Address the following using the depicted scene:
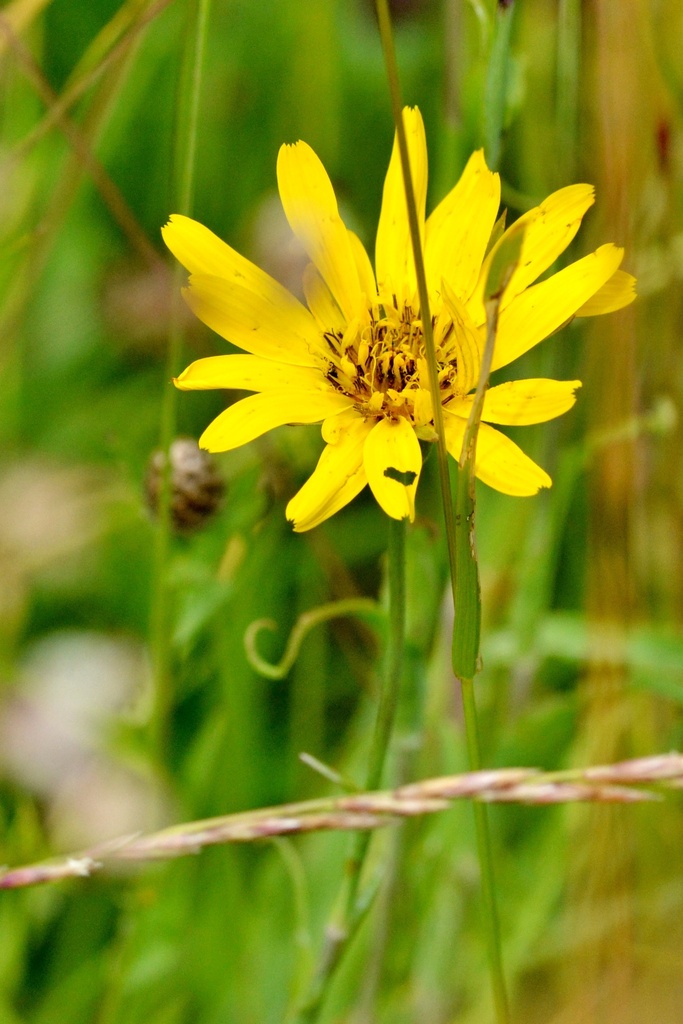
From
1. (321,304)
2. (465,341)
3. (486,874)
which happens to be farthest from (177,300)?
(486,874)

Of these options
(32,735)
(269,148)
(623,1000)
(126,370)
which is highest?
(269,148)

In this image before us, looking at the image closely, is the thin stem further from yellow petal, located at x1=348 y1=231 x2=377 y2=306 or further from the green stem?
yellow petal, located at x1=348 y1=231 x2=377 y2=306

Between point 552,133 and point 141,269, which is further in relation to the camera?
point 141,269

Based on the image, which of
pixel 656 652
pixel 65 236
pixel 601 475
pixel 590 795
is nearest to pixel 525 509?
pixel 601 475

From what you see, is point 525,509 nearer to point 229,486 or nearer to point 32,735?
point 229,486

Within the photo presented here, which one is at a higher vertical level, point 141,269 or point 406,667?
point 141,269

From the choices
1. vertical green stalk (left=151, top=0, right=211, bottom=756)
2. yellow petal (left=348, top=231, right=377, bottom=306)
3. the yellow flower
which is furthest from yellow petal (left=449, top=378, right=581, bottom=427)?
vertical green stalk (left=151, top=0, right=211, bottom=756)

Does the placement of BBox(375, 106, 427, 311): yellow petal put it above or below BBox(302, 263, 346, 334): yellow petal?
above

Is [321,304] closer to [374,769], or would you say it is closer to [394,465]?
[394,465]
